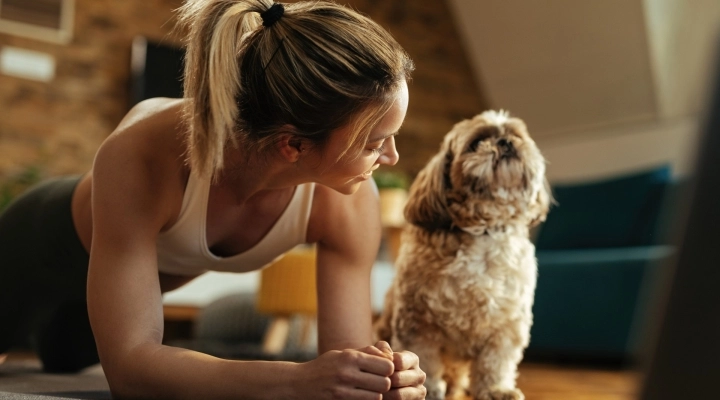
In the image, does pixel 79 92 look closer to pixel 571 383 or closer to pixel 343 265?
pixel 571 383

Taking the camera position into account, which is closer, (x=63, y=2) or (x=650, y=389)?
(x=650, y=389)

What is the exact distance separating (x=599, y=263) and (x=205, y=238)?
267cm

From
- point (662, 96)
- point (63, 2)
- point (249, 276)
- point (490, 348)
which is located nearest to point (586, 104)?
point (662, 96)

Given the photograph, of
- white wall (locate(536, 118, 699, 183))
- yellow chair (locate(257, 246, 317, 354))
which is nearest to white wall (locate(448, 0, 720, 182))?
white wall (locate(536, 118, 699, 183))

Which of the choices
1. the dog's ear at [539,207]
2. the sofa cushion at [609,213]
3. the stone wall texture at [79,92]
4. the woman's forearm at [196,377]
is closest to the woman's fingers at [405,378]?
the woman's forearm at [196,377]

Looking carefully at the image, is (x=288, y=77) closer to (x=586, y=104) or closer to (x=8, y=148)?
(x=8, y=148)

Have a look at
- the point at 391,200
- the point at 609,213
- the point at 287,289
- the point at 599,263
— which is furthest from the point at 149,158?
the point at 391,200

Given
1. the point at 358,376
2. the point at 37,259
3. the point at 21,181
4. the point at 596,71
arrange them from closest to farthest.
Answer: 1. the point at 358,376
2. the point at 37,259
3. the point at 21,181
4. the point at 596,71

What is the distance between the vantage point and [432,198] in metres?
1.46

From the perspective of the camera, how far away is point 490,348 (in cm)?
135

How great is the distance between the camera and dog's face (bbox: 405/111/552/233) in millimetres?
1417

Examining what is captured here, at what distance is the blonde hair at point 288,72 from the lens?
1.11 metres

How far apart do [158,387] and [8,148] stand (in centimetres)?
425

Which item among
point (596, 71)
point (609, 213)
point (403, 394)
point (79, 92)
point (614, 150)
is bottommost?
point (403, 394)
